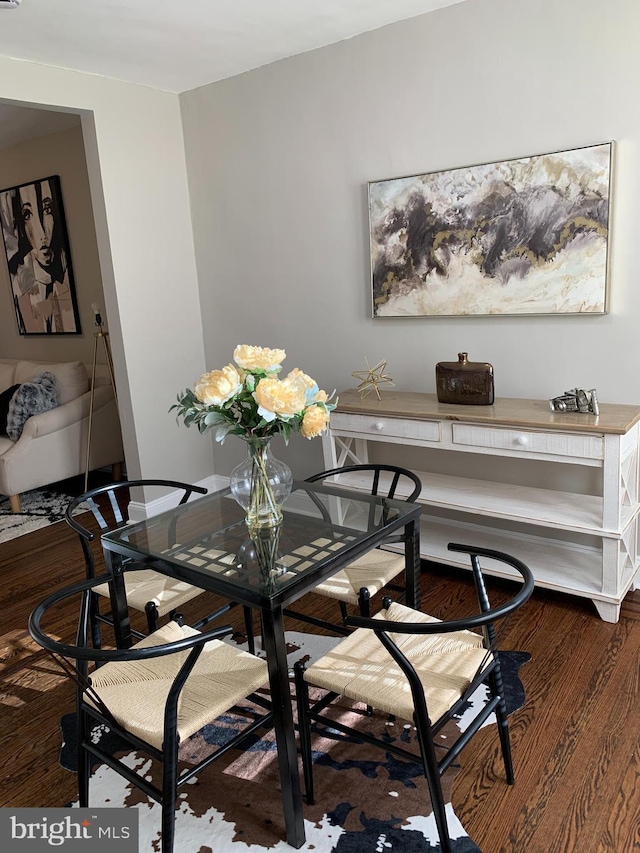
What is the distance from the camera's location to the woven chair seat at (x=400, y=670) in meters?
1.67

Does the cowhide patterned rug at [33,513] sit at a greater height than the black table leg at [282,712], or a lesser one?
lesser

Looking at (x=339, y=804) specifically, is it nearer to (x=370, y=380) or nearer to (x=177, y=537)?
(x=177, y=537)

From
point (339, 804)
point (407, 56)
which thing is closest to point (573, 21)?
point (407, 56)

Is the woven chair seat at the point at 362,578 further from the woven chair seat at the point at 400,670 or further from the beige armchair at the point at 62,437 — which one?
the beige armchair at the point at 62,437

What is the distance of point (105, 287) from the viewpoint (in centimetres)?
395

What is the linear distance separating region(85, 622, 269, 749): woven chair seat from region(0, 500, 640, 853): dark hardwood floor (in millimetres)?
484

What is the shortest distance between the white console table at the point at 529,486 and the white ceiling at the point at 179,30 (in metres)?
1.76

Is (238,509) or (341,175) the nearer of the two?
(238,509)

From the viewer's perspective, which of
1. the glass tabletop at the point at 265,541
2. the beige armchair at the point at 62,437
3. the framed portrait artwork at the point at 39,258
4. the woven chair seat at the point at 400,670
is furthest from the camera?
the framed portrait artwork at the point at 39,258

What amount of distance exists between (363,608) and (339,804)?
580 millimetres

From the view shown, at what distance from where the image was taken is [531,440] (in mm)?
2676

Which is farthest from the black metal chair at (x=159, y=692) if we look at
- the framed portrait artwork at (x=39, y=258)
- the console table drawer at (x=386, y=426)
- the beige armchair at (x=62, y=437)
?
the framed portrait artwork at (x=39, y=258)

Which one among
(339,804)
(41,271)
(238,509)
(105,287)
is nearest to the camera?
(339,804)

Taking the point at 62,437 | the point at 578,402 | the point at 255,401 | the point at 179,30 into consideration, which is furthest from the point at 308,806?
the point at 62,437
